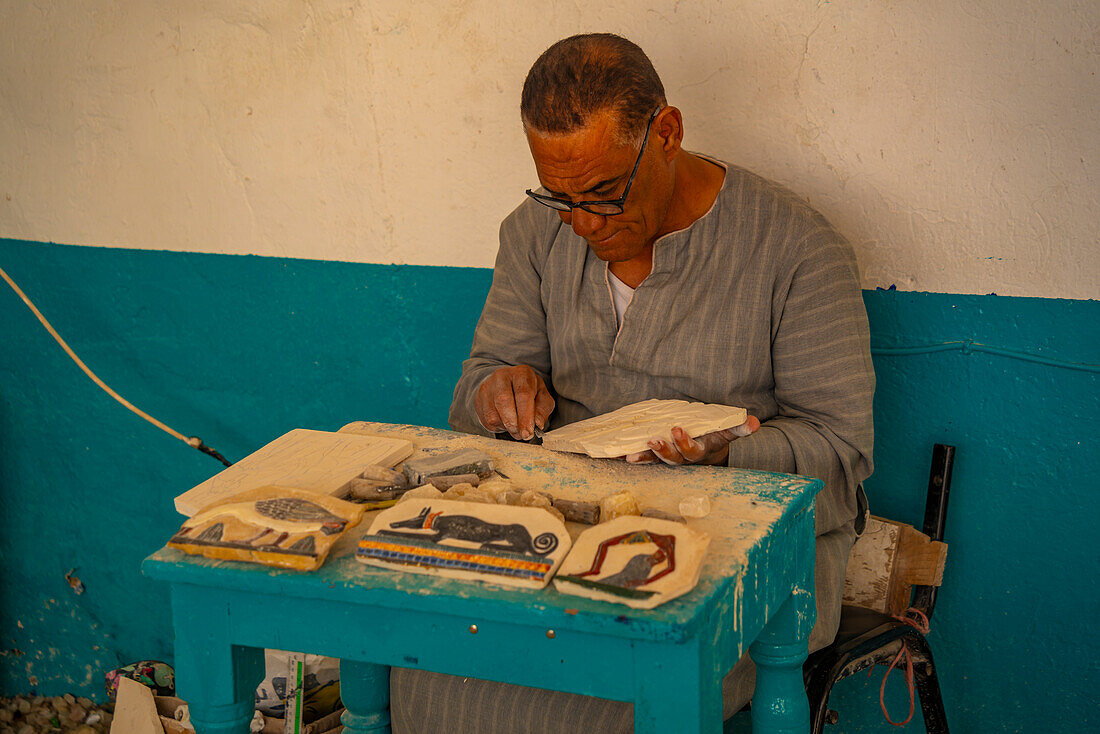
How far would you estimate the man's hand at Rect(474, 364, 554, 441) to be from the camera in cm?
189

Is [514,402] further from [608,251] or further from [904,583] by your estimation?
[904,583]

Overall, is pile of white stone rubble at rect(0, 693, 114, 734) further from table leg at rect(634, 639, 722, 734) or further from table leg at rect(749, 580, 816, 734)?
table leg at rect(634, 639, 722, 734)

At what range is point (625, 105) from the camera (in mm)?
1720

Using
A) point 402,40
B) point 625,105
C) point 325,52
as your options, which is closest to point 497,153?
point 402,40

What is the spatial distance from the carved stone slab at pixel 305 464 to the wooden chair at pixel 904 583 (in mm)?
976

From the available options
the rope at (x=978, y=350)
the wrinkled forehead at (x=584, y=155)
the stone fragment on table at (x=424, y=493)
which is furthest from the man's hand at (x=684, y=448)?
the rope at (x=978, y=350)

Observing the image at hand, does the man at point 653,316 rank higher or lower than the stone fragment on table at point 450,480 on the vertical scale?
higher

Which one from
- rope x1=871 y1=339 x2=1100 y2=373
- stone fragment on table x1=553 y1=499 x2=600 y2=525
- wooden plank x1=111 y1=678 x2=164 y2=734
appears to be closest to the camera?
stone fragment on table x1=553 y1=499 x2=600 y2=525

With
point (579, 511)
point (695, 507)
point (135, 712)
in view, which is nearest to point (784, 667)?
point (695, 507)

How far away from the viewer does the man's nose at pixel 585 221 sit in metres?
1.79

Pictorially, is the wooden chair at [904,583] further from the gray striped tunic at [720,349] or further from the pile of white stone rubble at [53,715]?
the pile of white stone rubble at [53,715]

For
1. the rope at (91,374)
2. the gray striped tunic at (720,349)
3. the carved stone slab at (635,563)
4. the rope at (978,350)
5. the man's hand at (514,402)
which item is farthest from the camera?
the rope at (91,374)

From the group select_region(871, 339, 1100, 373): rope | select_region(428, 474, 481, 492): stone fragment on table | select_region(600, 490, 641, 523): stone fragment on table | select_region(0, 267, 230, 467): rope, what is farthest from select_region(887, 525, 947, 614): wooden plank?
select_region(0, 267, 230, 467): rope

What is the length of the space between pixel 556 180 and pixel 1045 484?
1.26 m
